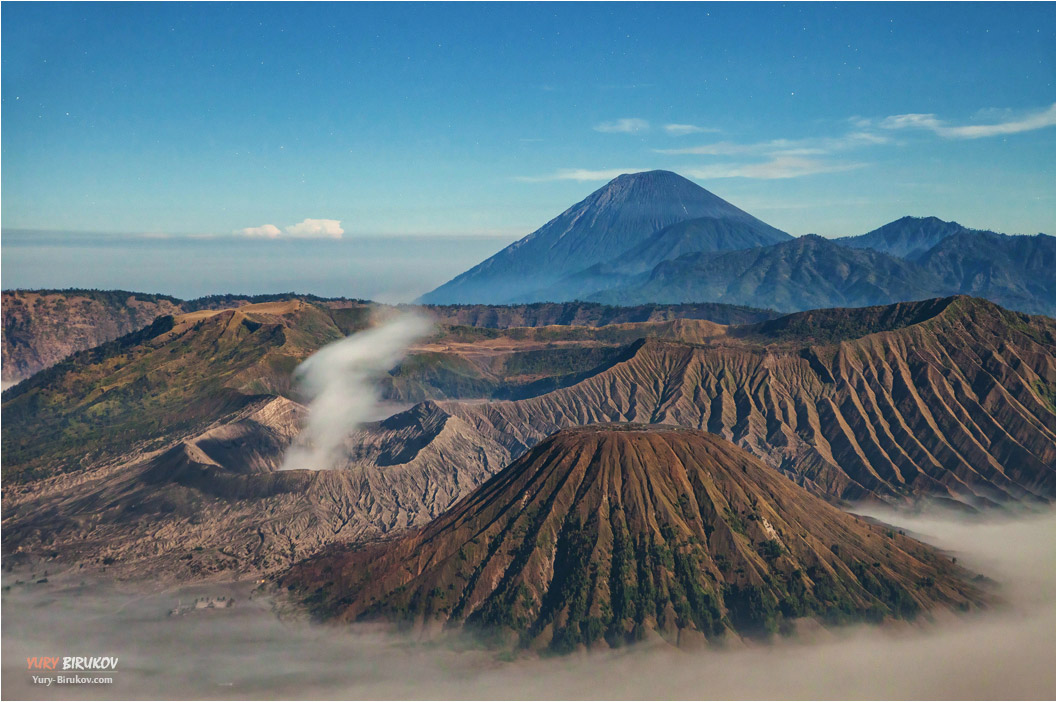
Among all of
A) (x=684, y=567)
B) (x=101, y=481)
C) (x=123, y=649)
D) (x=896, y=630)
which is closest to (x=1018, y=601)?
(x=896, y=630)

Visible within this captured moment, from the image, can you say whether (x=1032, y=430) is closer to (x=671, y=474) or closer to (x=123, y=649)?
(x=671, y=474)

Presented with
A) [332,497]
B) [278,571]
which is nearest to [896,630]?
[278,571]

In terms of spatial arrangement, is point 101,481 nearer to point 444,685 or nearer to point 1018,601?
point 444,685

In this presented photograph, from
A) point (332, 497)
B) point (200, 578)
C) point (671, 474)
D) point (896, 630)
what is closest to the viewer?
point (896, 630)

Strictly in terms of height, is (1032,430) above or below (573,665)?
above

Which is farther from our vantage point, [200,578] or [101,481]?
[101,481]

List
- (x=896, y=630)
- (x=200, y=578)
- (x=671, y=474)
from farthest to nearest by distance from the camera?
(x=200, y=578) < (x=671, y=474) < (x=896, y=630)
